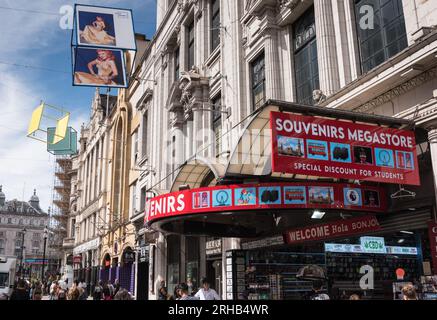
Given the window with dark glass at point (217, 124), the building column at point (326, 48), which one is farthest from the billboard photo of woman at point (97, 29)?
the building column at point (326, 48)

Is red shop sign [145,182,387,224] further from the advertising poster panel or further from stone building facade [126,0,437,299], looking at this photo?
the advertising poster panel

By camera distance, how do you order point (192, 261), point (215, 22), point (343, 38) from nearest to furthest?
point (343, 38) → point (192, 261) → point (215, 22)

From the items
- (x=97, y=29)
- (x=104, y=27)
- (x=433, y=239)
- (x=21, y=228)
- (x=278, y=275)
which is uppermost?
(x=21, y=228)

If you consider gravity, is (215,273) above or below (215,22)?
below

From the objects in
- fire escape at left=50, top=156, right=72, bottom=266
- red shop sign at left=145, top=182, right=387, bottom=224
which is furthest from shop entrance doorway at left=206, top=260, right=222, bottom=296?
fire escape at left=50, top=156, right=72, bottom=266

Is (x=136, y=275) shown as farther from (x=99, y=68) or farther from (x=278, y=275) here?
(x=278, y=275)

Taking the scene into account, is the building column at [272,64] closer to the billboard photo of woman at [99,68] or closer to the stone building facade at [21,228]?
the billboard photo of woman at [99,68]

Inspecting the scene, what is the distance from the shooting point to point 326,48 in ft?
43.9

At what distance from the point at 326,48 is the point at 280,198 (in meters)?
4.99

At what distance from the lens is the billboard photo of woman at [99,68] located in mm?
17812

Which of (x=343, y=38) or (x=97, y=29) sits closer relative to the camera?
(x=343, y=38)

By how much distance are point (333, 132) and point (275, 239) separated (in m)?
6.84

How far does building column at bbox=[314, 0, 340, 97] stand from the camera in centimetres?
1316

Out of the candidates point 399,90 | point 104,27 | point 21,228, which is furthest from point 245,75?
point 21,228
